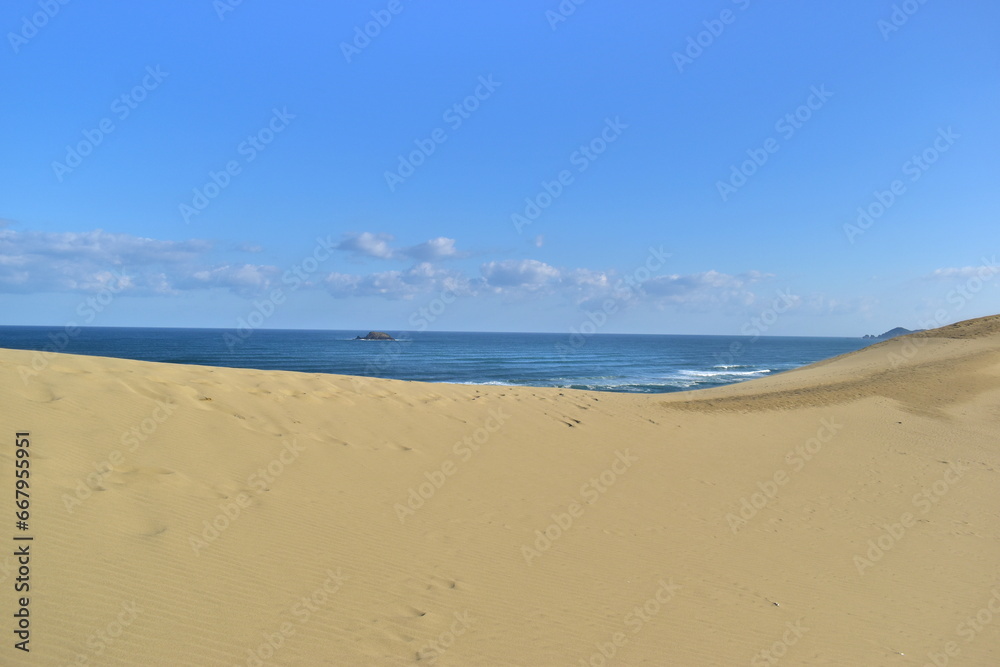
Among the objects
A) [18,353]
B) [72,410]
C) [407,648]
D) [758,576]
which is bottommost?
[407,648]

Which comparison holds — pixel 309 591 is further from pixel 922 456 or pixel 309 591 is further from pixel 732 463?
pixel 922 456

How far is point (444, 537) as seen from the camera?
6.25 metres

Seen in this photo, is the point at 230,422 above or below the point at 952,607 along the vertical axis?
above

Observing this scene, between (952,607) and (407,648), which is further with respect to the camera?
(952,607)

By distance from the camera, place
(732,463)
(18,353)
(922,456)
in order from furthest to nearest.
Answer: (922,456) → (732,463) → (18,353)

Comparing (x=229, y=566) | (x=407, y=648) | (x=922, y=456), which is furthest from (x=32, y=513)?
(x=922, y=456)

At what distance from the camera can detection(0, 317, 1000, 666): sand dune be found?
13.7 ft

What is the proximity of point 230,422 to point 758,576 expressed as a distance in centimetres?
810

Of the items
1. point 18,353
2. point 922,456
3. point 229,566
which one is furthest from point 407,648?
point 922,456

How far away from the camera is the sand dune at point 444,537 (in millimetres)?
4172

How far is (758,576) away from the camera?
6.03 metres

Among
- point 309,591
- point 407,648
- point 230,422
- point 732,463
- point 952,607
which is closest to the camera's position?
point 407,648

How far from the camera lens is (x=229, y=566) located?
480cm

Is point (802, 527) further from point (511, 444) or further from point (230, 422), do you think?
point (230, 422)
